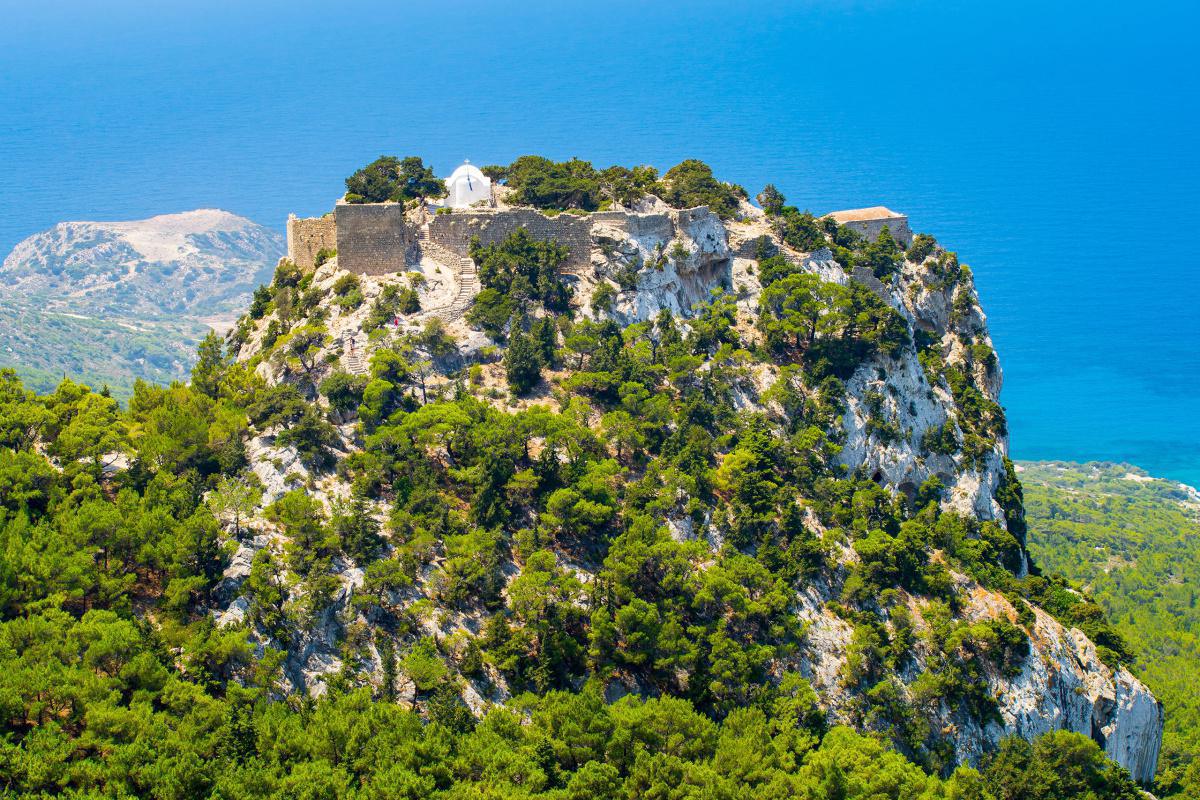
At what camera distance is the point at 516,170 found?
68375 mm

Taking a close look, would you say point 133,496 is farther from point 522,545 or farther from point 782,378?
point 782,378

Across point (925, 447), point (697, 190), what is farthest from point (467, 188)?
point (925, 447)

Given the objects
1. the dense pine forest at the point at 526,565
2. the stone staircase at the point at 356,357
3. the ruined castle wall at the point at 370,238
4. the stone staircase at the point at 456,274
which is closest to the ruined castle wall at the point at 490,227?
the stone staircase at the point at 456,274

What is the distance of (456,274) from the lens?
197 ft

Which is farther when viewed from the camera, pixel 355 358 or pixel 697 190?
pixel 697 190

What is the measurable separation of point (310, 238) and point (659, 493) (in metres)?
25.3

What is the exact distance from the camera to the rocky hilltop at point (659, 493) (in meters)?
41.4

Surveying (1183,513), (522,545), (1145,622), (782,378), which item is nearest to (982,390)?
(782,378)

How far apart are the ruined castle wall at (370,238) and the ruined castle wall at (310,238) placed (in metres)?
2.74

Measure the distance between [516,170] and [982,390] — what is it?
31.2 meters

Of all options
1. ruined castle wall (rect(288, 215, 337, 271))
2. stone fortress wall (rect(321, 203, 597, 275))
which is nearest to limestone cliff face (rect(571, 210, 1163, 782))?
stone fortress wall (rect(321, 203, 597, 275))

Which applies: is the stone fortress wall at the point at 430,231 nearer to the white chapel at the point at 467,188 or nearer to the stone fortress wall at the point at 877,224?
the white chapel at the point at 467,188

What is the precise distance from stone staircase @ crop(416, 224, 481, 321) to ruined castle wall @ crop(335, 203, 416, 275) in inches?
83.6

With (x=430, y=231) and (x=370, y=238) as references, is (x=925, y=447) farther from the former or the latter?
(x=370, y=238)
